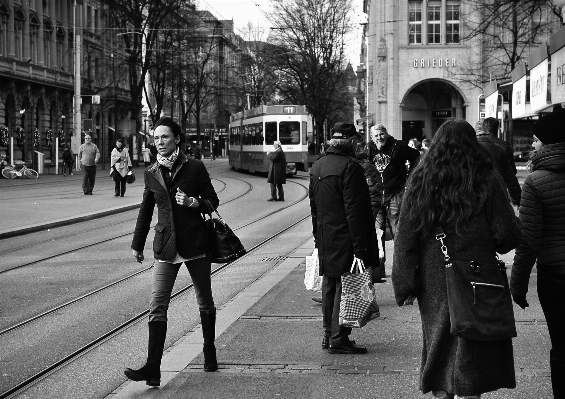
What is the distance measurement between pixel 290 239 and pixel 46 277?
5927 millimetres

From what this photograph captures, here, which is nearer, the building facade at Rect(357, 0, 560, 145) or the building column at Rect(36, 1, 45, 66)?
the building facade at Rect(357, 0, 560, 145)

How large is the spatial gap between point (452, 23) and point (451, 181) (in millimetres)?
54410

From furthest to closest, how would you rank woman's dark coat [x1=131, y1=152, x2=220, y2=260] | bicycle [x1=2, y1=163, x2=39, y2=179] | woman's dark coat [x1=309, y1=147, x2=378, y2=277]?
bicycle [x1=2, y1=163, x2=39, y2=179] < woman's dark coat [x1=309, y1=147, x2=378, y2=277] < woman's dark coat [x1=131, y1=152, x2=220, y2=260]

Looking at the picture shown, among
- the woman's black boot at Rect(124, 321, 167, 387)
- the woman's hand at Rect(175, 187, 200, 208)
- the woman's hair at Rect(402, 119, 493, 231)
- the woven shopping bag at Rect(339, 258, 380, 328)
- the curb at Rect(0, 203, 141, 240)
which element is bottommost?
the curb at Rect(0, 203, 141, 240)

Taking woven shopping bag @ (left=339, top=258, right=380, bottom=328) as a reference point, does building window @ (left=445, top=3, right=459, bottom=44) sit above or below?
above

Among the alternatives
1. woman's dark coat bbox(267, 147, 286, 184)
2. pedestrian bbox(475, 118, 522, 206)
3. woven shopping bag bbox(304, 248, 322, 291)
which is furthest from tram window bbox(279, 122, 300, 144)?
woven shopping bag bbox(304, 248, 322, 291)

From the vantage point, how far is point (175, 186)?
6719mm

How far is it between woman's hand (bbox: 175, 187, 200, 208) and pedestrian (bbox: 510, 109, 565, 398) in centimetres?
225

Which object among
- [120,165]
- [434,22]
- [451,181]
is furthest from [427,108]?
[451,181]

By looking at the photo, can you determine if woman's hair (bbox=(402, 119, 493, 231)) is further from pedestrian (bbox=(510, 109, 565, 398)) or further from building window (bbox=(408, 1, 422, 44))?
building window (bbox=(408, 1, 422, 44))

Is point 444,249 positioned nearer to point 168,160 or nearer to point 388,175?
point 168,160

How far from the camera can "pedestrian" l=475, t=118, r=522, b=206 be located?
10.5m

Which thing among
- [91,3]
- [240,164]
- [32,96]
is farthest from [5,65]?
[91,3]

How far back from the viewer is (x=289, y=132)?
1731 inches
